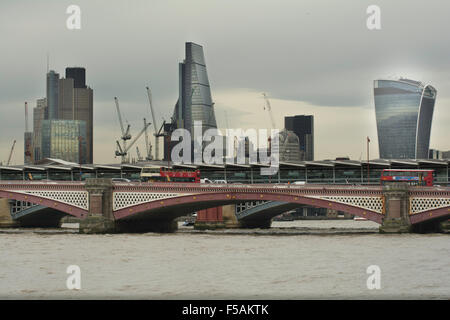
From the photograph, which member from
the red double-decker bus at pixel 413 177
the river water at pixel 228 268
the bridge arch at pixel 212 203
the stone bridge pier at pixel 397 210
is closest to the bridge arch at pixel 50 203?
the bridge arch at pixel 212 203

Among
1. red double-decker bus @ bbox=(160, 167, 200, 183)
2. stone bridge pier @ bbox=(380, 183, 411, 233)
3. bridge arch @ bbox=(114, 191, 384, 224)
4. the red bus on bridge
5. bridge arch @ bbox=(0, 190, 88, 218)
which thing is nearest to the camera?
stone bridge pier @ bbox=(380, 183, 411, 233)

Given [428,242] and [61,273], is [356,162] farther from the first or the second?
[61,273]

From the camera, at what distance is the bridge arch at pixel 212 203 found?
9619cm

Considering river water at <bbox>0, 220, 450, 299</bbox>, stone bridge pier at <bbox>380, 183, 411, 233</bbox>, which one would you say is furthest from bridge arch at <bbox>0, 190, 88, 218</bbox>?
stone bridge pier at <bbox>380, 183, 411, 233</bbox>

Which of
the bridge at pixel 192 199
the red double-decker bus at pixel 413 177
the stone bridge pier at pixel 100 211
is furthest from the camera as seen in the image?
the red double-decker bus at pixel 413 177

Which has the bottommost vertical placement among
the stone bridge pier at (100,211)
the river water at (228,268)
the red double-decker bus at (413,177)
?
the river water at (228,268)

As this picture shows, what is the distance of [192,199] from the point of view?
10144 centimetres

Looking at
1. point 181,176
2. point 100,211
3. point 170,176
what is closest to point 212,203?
point 181,176

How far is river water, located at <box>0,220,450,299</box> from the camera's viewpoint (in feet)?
152

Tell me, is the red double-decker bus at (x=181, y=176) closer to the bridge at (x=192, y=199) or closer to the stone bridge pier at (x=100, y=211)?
the bridge at (x=192, y=199)

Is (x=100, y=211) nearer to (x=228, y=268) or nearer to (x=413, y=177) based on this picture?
(x=413, y=177)

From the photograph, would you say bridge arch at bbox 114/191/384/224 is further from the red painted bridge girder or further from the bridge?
the red painted bridge girder

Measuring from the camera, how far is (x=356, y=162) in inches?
4850
